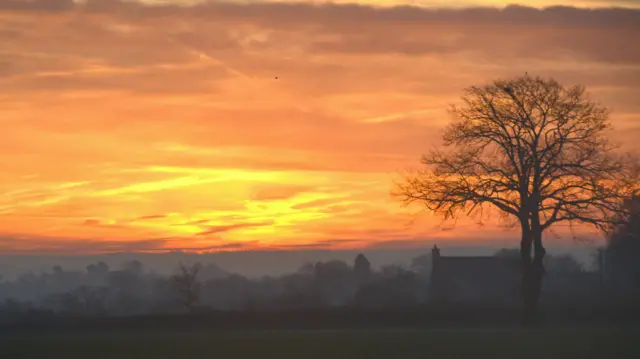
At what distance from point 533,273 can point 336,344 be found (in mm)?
14104

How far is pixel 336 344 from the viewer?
32.7 meters

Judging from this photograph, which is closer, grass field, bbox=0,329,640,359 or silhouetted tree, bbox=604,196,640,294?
grass field, bbox=0,329,640,359

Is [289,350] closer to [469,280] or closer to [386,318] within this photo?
[386,318]

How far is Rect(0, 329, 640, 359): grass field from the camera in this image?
29.0 m

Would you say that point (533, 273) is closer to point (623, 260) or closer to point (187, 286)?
point (187, 286)

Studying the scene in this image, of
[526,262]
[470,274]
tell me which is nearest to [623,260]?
[470,274]

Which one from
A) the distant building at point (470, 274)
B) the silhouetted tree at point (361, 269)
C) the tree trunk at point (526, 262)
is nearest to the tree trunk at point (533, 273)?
the tree trunk at point (526, 262)

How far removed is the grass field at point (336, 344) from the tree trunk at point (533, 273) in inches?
138

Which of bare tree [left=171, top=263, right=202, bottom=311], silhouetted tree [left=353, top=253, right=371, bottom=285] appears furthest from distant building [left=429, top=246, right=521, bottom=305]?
bare tree [left=171, top=263, right=202, bottom=311]

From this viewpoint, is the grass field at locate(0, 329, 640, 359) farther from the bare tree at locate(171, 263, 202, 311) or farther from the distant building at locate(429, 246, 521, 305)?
the distant building at locate(429, 246, 521, 305)

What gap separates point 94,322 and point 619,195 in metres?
25.2

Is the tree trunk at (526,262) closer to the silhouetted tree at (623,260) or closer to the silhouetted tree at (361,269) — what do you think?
the silhouetted tree at (623,260)

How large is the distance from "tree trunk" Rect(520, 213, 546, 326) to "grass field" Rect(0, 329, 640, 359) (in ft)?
11.5

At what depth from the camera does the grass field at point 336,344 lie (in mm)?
29016
